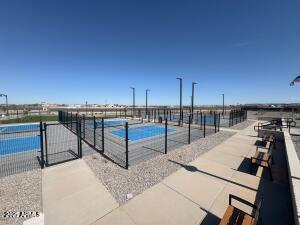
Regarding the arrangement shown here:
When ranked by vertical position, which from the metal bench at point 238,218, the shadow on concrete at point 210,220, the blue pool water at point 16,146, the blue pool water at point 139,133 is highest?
the metal bench at point 238,218

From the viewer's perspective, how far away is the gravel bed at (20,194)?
150 inches

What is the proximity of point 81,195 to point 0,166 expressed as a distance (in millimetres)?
4927

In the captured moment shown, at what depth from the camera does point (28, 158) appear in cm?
756

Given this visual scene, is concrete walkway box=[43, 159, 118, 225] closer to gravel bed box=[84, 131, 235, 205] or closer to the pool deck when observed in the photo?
the pool deck

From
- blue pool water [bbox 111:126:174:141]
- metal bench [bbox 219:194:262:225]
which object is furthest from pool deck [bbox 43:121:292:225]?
blue pool water [bbox 111:126:174:141]

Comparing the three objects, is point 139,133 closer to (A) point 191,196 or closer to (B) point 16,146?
(B) point 16,146

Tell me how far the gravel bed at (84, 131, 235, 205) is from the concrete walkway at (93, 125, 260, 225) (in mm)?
346

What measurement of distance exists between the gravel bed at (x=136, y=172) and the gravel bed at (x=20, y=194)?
1794 millimetres

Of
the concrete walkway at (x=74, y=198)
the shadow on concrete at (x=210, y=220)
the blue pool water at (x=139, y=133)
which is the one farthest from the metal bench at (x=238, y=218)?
the blue pool water at (x=139, y=133)

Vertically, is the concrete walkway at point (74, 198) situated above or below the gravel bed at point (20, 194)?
below

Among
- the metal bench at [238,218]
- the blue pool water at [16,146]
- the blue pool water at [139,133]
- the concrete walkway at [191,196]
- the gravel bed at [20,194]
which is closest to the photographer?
the metal bench at [238,218]

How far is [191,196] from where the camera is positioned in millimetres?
4395

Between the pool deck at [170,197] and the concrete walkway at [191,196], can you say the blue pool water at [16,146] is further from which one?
the concrete walkway at [191,196]

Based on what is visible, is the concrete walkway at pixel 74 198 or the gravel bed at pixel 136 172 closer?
the concrete walkway at pixel 74 198
